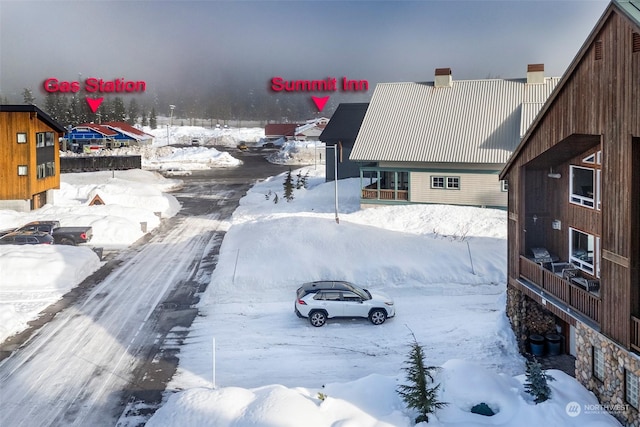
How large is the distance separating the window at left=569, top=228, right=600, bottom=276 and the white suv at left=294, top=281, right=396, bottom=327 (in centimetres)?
648

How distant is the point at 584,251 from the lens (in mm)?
17625

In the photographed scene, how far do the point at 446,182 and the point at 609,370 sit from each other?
2541cm

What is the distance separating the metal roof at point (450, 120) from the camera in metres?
37.9

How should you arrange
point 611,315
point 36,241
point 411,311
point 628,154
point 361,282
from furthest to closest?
point 36,241, point 361,282, point 411,311, point 611,315, point 628,154

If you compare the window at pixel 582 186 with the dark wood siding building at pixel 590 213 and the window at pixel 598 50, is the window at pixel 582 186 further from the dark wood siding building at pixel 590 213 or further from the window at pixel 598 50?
the window at pixel 598 50

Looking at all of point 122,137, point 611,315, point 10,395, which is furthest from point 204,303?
point 122,137

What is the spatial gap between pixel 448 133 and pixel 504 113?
4015 millimetres

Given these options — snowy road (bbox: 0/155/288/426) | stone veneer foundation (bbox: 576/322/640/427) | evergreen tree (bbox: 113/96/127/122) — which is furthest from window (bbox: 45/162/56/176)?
evergreen tree (bbox: 113/96/127/122)

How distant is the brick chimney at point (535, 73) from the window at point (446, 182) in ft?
31.7

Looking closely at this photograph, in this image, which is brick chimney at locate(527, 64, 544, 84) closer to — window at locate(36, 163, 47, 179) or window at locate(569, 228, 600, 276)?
window at locate(569, 228, 600, 276)

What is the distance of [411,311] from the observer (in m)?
22.7

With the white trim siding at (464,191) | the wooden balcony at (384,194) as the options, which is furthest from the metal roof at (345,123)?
the white trim siding at (464,191)

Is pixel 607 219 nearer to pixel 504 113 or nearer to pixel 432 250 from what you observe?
pixel 432 250

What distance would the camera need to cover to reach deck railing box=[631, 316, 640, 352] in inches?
492
